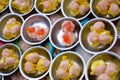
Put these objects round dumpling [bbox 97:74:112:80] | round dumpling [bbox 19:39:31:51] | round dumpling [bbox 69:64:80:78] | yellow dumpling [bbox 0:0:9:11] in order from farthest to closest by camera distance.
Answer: yellow dumpling [bbox 0:0:9:11] < round dumpling [bbox 19:39:31:51] < round dumpling [bbox 69:64:80:78] < round dumpling [bbox 97:74:112:80]

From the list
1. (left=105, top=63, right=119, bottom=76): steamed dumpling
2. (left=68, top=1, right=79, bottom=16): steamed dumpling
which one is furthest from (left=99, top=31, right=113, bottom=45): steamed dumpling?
(left=68, top=1, right=79, bottom=16): steamed dumpling

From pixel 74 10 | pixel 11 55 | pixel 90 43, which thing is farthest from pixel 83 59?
pixel 11 55

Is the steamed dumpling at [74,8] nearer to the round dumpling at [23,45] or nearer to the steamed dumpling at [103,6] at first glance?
the steamed dumpling at [103,6]

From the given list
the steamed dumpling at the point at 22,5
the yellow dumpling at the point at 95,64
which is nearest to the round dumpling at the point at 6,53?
the steamed dumpling at the point at 22,5

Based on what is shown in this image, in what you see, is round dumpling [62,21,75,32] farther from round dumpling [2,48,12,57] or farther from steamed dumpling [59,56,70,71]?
round dumpling [2,48,12,57]

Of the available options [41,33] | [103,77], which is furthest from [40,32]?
[103,77]
